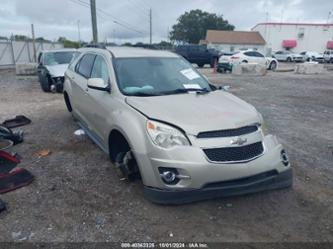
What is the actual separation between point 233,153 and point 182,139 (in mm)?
534

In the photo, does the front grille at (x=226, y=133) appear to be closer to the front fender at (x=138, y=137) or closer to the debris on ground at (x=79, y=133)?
the front fender at (x=138, y=137)

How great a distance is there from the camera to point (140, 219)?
114 inches

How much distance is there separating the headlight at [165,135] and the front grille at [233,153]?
0.27 m

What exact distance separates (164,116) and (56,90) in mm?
8630

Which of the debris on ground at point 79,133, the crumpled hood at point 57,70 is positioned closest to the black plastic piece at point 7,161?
the debris on ground at point 79,133

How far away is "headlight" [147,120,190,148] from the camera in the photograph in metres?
2.76

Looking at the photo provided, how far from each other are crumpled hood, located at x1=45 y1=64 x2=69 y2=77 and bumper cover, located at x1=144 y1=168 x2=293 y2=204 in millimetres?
8419

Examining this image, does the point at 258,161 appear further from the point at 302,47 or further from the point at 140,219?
the point at 302,47

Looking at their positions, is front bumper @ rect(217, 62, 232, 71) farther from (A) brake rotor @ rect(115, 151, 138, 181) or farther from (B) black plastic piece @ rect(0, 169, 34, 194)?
(B) black plastic piece @ rect(0, 169, 34, 194)

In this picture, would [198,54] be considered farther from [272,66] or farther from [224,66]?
[272,66]

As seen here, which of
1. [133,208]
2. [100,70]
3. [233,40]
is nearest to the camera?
[133,208]

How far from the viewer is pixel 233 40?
197 ft

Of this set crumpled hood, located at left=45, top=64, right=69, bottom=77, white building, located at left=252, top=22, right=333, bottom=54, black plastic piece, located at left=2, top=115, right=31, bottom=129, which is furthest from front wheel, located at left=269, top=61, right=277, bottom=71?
white building, located at left=252, top=22, right=333, bottom=54

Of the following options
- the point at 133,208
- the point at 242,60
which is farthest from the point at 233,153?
the point at 242,60
